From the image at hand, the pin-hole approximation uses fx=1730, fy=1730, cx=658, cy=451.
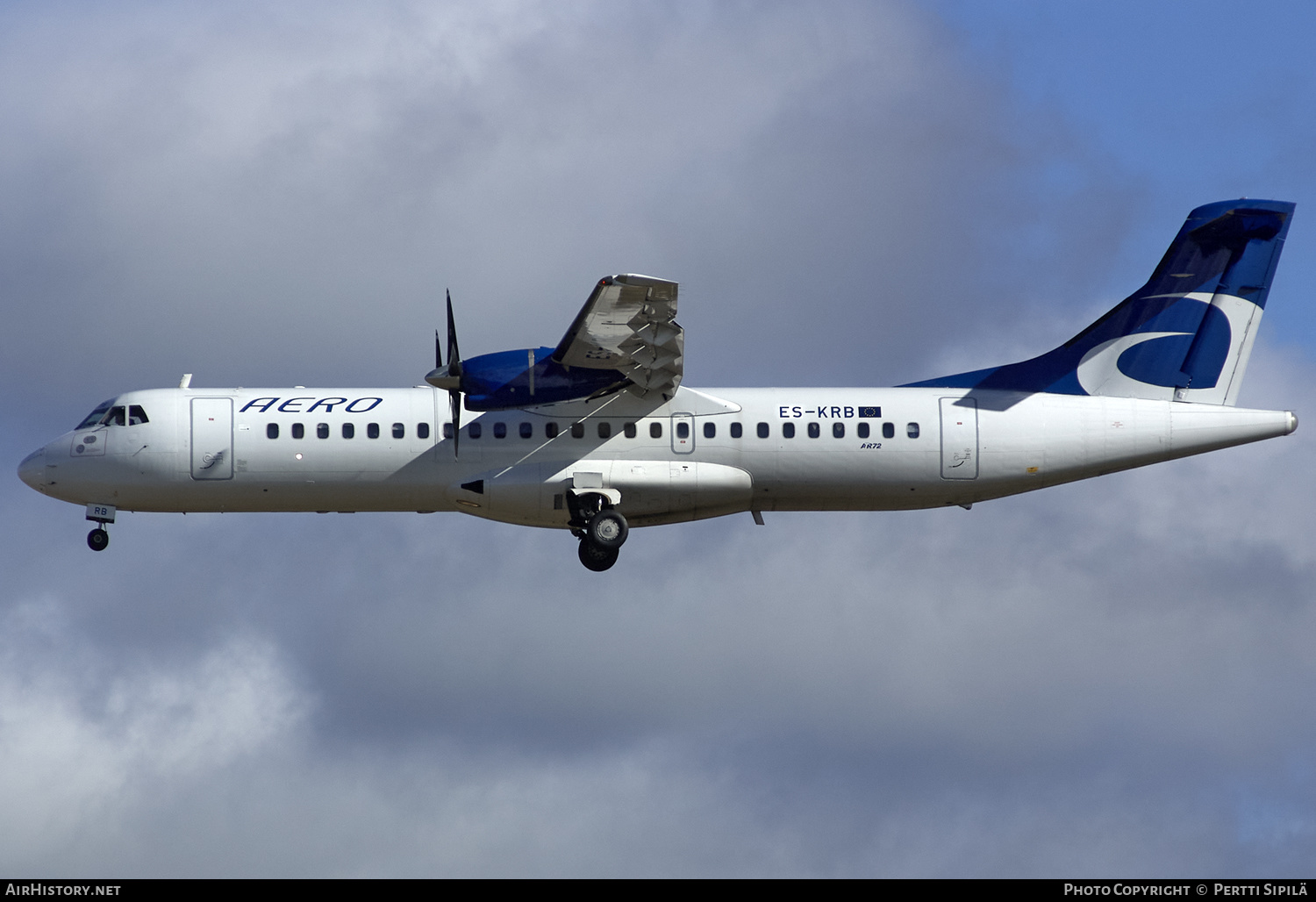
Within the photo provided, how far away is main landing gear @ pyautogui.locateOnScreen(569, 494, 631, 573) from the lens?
105 feet

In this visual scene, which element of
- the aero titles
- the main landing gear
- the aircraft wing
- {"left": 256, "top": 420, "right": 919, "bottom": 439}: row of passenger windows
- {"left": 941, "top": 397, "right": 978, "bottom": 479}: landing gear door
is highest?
the aircraft wing

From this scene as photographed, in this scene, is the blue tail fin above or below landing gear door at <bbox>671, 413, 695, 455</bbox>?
above

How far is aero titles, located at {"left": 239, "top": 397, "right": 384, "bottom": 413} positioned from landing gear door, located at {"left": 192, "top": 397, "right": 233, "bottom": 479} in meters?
0.46

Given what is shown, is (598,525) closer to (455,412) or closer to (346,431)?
(455,412)

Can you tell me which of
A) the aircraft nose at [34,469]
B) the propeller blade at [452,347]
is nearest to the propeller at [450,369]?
the propeller blade at [452,347]

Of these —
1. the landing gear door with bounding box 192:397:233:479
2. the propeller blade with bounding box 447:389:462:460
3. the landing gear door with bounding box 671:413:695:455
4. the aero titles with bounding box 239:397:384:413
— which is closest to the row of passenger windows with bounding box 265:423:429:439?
the aero titles with bounding box 239:397:384:413

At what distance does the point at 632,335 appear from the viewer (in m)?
30.5

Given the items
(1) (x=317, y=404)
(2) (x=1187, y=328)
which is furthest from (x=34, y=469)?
(2) (x=1187, y=328)

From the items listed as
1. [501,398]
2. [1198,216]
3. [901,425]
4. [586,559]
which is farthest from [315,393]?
[1198,216]

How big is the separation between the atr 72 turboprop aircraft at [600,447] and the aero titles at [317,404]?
4 centimetres

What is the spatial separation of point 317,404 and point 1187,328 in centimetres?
1708

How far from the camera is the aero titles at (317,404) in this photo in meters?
32.5

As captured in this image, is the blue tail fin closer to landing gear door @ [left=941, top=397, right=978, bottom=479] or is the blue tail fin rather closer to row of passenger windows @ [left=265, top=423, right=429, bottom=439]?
landing gear door @ [left=941, top=397, right=978, bottom=479]
